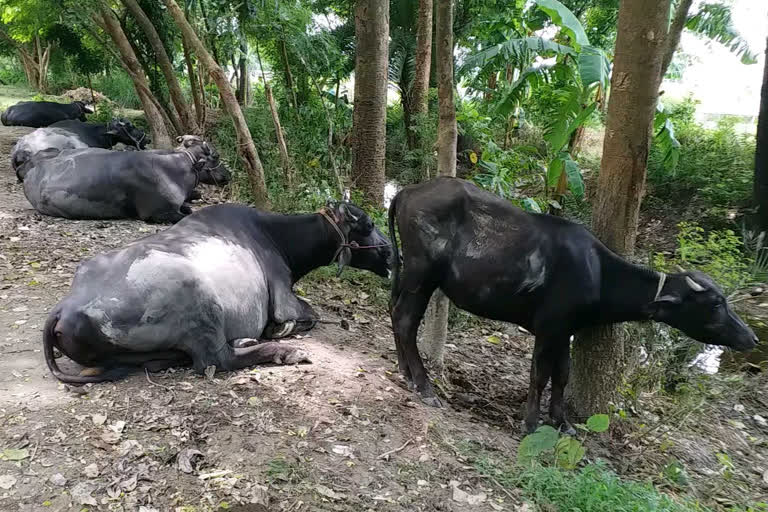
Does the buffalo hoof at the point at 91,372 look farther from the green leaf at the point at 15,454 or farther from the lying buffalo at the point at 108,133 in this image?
the lying buffalo at the point at 108,133

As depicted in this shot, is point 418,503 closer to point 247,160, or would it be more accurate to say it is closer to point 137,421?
point 137,421

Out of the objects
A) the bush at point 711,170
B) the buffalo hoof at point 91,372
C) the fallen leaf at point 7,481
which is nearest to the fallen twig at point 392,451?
the fallen leaf at point 7,481

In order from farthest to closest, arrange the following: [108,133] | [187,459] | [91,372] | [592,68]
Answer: [108,133], [592,68], [91,372], [187,459]

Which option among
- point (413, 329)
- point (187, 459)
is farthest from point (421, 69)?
point (187, 459)

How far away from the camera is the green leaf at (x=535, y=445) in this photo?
368 centimetres

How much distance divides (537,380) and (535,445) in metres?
0.92

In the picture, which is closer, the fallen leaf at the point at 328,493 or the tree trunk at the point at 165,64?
the fallen leaf at the point at 328,493

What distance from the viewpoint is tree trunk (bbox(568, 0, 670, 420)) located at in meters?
4.20

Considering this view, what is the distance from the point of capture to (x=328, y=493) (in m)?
3.13

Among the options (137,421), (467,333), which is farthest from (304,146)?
(137,421)

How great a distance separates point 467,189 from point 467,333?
2.58 metres

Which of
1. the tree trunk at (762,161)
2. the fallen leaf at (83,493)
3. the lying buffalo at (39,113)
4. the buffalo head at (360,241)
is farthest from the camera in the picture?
the lying buffalo at (39,113)

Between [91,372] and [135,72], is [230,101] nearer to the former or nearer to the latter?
[91,372]

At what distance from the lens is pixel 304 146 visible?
1008cm
